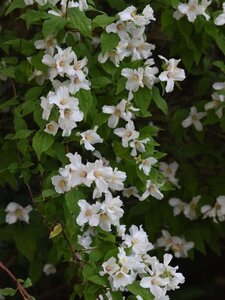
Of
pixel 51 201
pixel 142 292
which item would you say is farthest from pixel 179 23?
pixel 142 292

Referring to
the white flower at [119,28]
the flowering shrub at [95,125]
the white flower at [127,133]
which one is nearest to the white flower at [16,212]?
the flowering shrub at [95,125]

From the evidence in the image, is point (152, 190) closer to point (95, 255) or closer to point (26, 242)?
point (95, 255)

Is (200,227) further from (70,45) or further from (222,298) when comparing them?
(222,298)

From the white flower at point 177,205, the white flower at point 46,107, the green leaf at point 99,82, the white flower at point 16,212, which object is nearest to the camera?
the white flower at point 46,107

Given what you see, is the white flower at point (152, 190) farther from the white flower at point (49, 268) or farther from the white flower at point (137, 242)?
the white flower at point (49, 268)


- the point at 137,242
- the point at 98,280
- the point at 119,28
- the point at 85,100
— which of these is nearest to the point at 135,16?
the point at 119,28
